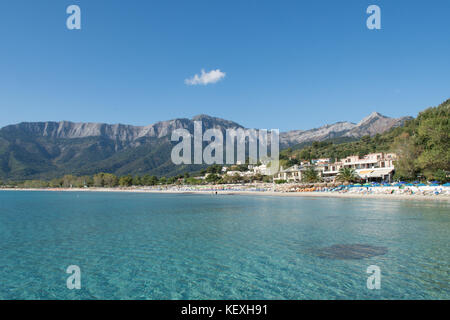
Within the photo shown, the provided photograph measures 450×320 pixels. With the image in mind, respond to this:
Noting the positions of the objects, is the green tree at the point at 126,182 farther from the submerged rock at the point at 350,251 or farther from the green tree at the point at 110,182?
the submerged rock at the point at 350,251

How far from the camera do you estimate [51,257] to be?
12.1 meters

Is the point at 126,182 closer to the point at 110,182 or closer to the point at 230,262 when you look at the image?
the point at 110,182

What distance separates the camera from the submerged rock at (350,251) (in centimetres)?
1124

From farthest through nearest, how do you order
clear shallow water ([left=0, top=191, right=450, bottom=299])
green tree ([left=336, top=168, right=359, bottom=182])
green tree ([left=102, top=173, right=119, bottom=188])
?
green tree ([left=102, top=173, right=119, bottom=188]), green tree ([left=336, top=168, right=359, bottom=182]), clear shallow water ([left=0, top=191, right=450, bottom=299])

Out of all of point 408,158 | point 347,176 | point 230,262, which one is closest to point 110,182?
point 347,176

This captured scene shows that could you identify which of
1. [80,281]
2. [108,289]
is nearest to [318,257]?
[108,289]

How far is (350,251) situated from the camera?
39.4 ft

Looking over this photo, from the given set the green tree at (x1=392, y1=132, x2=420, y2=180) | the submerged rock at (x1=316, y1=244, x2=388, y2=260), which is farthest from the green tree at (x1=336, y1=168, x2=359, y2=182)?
the submerged rock at (x1=316, y1=244, x2=388, y2=260)

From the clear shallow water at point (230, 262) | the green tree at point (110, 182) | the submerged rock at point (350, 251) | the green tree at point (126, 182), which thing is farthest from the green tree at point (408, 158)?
the green tree at point (110, 182)

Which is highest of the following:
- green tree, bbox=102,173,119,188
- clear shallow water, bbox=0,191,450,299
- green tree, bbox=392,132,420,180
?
green tree, bbox=392,132,420,180

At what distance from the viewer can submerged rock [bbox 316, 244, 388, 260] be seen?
1124 cm

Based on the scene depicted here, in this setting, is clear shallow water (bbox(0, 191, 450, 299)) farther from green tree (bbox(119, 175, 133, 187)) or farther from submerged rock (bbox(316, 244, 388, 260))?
green tree (bbox(119, 175, 133, 187))

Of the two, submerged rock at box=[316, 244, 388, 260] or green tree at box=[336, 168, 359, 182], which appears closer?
submerged rock at box=[316, 244, 388, 260]

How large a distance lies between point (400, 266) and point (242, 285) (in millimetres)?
5406
